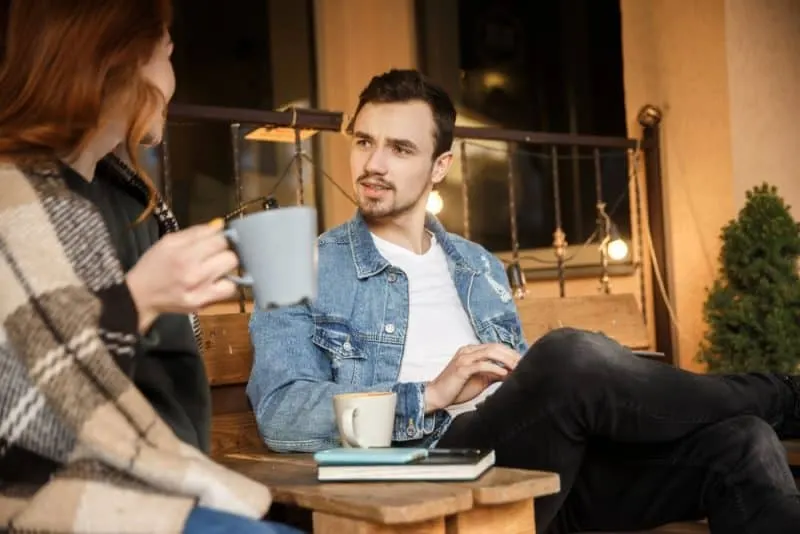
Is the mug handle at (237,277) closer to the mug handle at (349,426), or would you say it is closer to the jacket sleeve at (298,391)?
the mug handle at (349,426)

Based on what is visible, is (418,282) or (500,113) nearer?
(418,282)

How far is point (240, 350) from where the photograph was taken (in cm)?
188

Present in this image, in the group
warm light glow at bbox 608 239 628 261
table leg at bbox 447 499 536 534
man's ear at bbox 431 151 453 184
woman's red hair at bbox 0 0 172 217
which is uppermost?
woman's red hair at bbox 0 0 172 217

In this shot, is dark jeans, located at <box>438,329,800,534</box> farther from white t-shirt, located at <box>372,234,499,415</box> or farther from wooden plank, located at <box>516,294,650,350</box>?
wooden plank, located at <box>516,294,650,350</box>

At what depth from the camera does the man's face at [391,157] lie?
191 centimetres

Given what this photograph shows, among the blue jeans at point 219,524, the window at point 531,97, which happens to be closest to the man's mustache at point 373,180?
the blue jeans at point 219,524

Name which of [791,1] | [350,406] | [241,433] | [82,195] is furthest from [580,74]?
[82,195]

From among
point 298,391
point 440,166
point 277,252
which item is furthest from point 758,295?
point 277,252

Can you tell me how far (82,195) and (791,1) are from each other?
10.6 feet

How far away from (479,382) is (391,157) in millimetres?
539

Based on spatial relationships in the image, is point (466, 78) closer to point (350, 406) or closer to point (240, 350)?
point (240, 350)

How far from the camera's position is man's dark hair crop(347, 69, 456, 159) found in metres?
1.98

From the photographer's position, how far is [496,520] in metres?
1.13

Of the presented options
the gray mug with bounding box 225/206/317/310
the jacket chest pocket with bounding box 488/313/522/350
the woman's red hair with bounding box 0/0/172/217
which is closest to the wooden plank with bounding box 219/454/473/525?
the gray mug with bounding box 225/206/317/310
